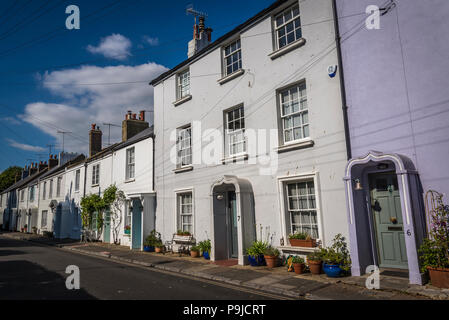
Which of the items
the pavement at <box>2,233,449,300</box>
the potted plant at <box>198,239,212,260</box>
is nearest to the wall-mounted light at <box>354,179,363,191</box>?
the pavement at <box>2,233,449,300</box>

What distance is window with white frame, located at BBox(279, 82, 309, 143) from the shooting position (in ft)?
33.0

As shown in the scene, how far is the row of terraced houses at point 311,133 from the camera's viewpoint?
297 inches

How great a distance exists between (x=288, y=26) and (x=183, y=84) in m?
6.47

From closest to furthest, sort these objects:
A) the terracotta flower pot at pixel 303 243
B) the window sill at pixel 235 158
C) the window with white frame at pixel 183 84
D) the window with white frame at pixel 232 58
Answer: the terracotta flower pot at pixel 303 243, the window sill at pixel 235 158, the window with white frame at pixel 232 58, the window with white frame at pixel 183 84

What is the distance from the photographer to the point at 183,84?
15.6 metres

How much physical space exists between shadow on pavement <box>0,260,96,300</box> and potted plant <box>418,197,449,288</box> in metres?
7.39

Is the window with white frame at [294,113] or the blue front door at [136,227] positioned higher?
the window with white frame at [294,113]

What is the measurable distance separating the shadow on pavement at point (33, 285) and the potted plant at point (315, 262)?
563 centimetres

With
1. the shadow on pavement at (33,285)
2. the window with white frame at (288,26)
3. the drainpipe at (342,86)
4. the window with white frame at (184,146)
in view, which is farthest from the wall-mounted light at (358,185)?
the window with white frame at (184,146)

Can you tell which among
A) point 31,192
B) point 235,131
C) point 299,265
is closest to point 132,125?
point 235,131

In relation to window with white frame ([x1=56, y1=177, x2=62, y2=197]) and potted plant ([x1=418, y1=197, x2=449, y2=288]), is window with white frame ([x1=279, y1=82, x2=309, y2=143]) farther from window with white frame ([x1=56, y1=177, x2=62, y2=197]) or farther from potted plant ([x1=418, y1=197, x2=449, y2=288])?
window with white frame ([x1=56, y1=177, x2=62, y2=197])

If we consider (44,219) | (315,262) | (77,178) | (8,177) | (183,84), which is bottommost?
(315,262)

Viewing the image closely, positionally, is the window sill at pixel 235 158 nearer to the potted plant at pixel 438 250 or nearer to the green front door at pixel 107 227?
the potted plant at pixel 438 250

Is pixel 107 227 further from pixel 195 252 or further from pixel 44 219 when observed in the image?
pixel 44 219
